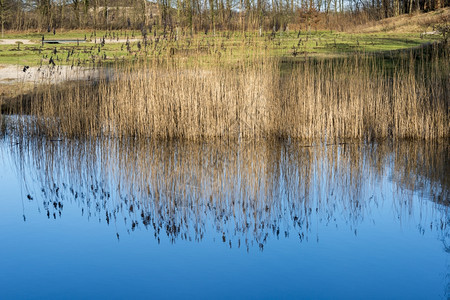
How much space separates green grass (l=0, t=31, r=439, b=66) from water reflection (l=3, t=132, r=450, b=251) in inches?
47.1

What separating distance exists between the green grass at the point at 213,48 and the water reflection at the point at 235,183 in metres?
1.20

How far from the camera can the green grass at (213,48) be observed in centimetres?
717

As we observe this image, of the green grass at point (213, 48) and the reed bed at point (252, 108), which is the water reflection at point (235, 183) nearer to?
the reed bed at point (252, 108)

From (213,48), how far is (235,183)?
8.03ft

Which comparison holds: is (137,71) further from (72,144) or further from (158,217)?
(158,217)

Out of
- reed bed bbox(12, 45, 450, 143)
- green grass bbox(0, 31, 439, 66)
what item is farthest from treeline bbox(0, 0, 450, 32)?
reed bed bbox(12, 45, 450, 143)

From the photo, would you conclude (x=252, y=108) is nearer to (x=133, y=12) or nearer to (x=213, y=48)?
(x=213, y=48)

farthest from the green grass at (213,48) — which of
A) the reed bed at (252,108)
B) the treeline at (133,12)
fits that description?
the treeline at (133,12)

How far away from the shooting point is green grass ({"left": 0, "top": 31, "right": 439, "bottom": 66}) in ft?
23.5

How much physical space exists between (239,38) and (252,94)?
96 centimetres

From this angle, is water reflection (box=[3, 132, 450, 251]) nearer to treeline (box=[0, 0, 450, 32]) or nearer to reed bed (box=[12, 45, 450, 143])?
reed bed (box=[12, 45, 450, 143])

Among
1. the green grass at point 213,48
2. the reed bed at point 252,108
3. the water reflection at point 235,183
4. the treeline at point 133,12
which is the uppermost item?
the treeline at point 133,12

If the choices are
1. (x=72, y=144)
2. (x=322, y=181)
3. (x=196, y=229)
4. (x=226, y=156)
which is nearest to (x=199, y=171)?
(x=226, y=156)

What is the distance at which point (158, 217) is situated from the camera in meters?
4.52
